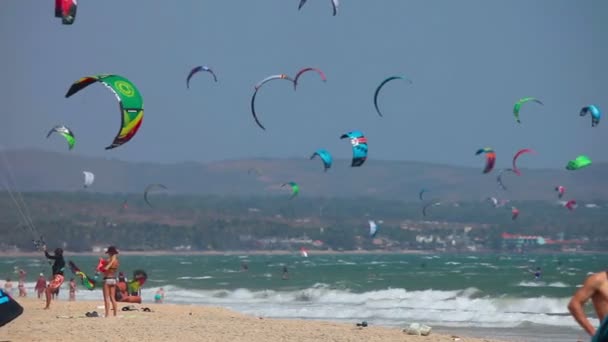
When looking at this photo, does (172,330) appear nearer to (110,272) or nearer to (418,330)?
(110,272)

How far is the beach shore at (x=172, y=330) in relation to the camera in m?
14.1

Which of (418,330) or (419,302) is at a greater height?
(419,302)

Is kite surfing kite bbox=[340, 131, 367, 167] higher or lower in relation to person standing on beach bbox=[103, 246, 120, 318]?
higher

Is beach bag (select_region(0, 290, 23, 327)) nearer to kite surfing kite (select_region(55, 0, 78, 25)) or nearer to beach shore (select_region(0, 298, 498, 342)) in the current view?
beach shore (select_region(0, 298, 498, 342))

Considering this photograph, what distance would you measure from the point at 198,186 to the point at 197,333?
168408 millimetres

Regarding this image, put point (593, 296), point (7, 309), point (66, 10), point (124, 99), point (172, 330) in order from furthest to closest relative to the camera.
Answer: point (66, 10)
point (124, 99)
point (172, 330)
point (7, 309)
point (593, 296)

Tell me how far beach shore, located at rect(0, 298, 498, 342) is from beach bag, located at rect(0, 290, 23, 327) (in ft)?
8.48

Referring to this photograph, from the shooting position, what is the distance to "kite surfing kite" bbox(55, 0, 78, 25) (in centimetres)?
1831

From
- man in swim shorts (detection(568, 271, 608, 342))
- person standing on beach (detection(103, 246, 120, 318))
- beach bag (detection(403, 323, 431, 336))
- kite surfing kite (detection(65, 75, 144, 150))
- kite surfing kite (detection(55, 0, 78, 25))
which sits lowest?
beach bag (detection(403, 323, 431, 336))

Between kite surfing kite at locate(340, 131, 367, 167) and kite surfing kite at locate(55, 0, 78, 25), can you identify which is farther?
kite surfing kite at locate(340, 131, 367, 167)

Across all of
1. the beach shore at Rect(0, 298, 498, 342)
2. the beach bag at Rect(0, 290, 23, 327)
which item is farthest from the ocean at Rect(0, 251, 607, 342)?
the beach bag at Rect(0, 290, 23, 327)

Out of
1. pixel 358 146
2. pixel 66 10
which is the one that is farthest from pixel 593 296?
pixel 358 146

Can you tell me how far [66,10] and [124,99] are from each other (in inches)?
105

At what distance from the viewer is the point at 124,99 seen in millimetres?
16438
